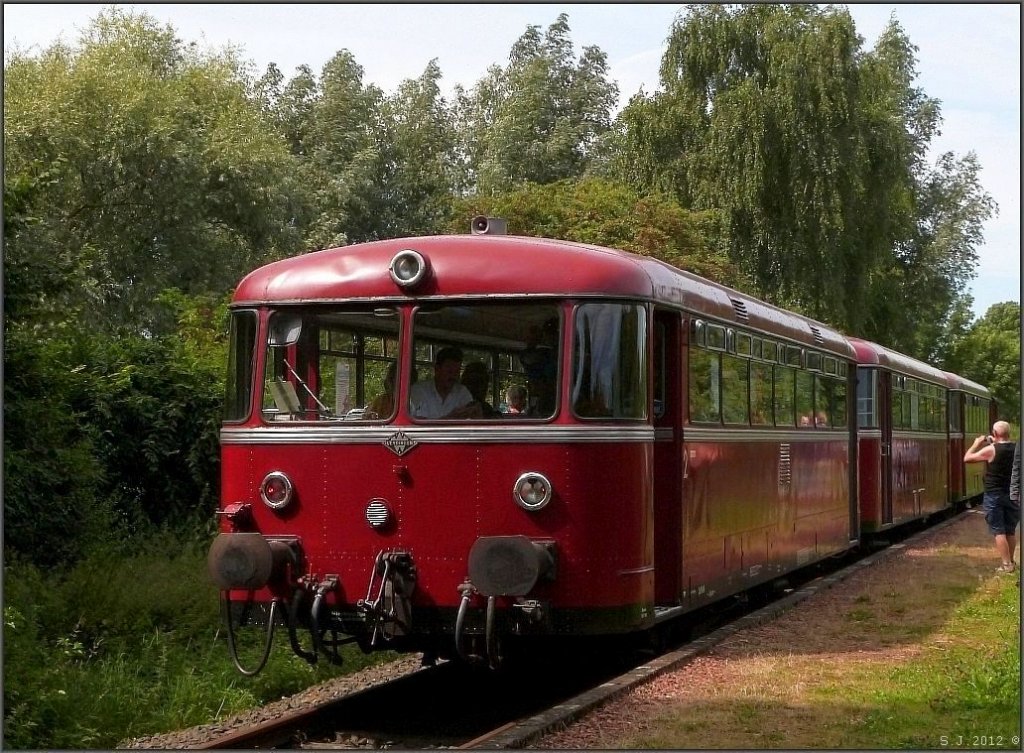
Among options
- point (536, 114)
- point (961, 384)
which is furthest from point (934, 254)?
point (961, 384)

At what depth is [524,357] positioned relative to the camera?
32.4 feet

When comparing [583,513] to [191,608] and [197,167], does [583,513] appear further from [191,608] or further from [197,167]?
[197,167]

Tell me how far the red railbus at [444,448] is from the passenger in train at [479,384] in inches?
0.8

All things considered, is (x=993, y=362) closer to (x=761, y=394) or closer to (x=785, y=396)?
(x=785, y=396)

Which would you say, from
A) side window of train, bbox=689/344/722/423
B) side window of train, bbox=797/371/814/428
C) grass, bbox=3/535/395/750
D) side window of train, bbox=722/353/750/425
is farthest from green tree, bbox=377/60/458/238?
side window of train, bbox=689/344/722/423

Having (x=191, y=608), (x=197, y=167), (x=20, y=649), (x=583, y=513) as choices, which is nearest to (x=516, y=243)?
(x=583, y=513)

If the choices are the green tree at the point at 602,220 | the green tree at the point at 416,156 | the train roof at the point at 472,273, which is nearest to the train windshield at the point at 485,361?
the train roof at the point at 472,273

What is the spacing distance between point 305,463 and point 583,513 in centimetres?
190

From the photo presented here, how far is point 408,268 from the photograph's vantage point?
33.2 ft

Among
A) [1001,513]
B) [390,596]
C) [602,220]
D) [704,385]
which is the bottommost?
[390,596]

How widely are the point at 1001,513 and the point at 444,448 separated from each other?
10231mm

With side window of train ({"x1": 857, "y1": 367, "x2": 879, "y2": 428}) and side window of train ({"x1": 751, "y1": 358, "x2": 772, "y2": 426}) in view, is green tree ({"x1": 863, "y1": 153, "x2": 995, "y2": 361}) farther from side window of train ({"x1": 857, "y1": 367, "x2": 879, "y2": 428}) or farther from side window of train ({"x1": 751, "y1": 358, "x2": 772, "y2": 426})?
side window of train ({"x1": 751, "y1": 358, "x2": 772, "y2": 426})

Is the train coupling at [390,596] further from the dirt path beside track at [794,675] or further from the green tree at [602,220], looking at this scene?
the green tree at [602,220]

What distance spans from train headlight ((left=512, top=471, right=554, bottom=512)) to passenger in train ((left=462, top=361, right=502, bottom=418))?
51 centimetres
